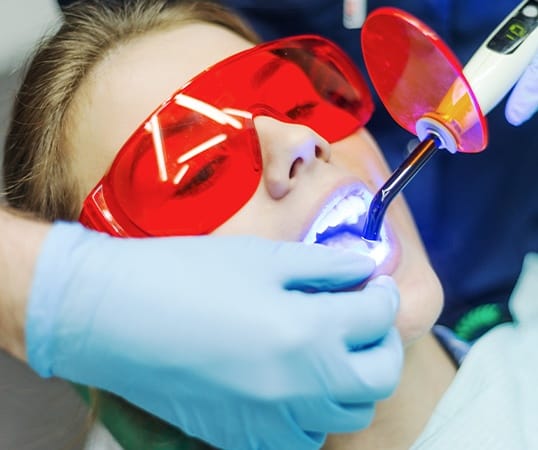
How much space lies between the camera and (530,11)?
1.09 meters

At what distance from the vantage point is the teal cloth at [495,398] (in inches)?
45.0

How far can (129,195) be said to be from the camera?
1.09 metres

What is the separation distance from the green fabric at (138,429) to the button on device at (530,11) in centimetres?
80

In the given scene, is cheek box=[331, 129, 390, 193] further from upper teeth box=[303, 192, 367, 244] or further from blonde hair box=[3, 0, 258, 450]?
blonde hair box=[3, 0, 258, 450]

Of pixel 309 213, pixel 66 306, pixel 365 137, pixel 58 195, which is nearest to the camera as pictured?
pixel 66 306

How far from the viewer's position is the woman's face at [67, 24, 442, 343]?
1056 millimetres

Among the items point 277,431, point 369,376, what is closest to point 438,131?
point 369,376

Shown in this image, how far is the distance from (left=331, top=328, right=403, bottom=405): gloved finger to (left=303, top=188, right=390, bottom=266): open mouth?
18 centimetres

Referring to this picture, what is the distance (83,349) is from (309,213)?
0.36 metres

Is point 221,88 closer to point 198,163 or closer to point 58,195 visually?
point 198,163

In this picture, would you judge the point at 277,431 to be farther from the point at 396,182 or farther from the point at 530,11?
the point at 530,11

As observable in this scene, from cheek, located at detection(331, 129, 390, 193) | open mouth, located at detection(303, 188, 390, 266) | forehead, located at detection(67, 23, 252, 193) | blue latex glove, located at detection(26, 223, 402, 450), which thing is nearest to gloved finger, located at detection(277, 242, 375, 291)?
blue latex glove, located at detection(26, 223, 402, 450)

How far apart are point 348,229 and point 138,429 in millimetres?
452

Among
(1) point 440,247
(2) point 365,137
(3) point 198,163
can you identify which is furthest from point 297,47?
(1) point 440,247
